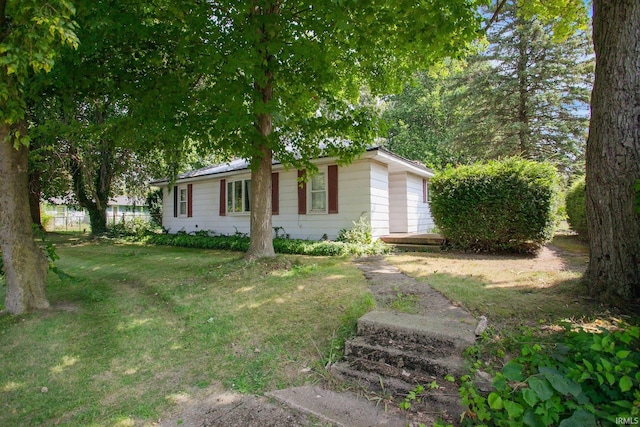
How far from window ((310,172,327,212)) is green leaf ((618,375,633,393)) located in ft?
31.3

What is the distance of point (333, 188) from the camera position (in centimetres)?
1088

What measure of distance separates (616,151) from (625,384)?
2.49 metres

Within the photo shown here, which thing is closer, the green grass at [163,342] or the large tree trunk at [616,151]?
the green grass at [163,342]

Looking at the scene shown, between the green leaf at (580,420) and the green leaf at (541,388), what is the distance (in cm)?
12

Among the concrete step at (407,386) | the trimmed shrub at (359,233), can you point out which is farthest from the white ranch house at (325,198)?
the concrete step at (407,386)

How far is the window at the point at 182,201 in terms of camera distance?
16.2m

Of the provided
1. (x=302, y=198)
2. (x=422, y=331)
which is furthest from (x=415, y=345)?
(x=302, y=198)

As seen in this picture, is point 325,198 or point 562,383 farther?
point 325,198

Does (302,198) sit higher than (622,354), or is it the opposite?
(302,198)

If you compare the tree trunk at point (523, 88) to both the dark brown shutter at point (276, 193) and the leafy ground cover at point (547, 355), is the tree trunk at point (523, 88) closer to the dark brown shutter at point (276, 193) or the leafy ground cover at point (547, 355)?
the dark brown shutter at point (276, 193)

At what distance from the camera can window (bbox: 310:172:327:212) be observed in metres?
11.2

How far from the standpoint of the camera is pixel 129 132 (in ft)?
21.9

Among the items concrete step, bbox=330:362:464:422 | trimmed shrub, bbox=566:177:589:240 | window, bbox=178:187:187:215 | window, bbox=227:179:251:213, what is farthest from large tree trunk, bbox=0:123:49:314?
trimmed shrub, bbox=566:177:589:240

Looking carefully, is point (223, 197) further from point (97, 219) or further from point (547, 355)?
point (547, 355)
